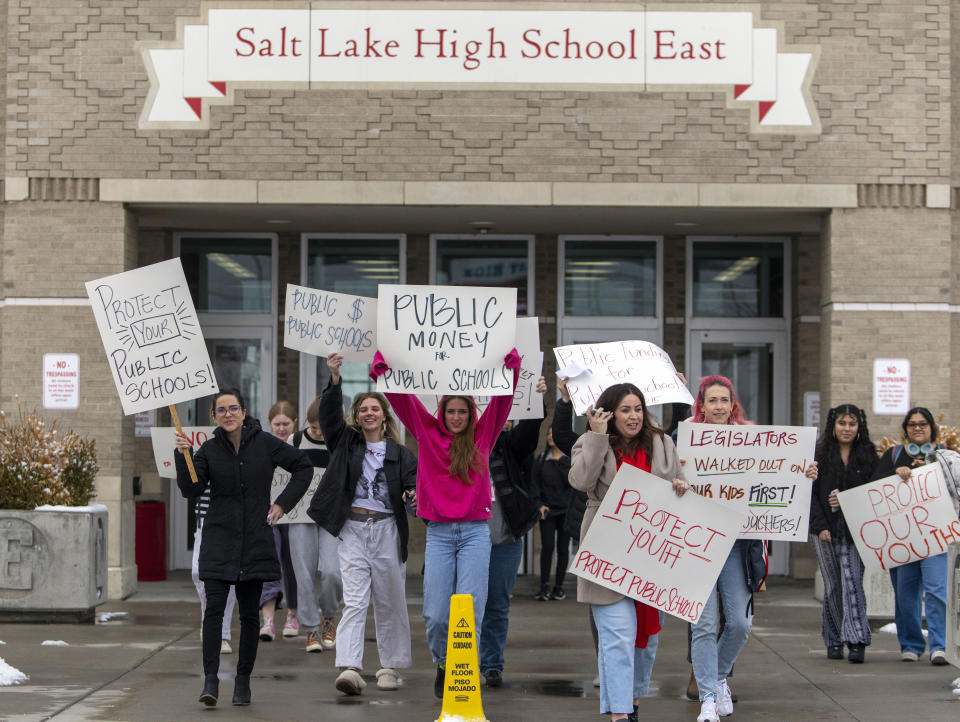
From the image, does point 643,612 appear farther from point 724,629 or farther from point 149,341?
point 149,341

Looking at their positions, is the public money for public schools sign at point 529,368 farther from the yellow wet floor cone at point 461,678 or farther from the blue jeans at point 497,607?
the yellow wet floor cone at point 461,678

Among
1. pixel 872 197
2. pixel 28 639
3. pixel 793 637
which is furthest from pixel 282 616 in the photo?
pixel 872 197

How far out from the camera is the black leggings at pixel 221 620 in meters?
7.63

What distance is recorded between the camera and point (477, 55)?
13031 mm

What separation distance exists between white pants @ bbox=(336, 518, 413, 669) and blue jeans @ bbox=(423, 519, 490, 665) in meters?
0.48

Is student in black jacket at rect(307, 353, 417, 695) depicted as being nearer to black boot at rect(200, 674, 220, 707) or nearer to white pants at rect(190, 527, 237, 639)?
black boot at rect(200, 674, 220, 707)

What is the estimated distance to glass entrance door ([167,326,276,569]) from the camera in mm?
15039

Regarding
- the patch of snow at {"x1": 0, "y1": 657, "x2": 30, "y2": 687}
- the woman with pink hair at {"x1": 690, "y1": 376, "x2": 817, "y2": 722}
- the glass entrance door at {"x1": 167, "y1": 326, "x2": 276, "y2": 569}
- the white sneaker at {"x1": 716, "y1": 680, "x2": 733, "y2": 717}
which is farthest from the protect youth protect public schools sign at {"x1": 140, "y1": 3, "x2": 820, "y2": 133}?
the white sneaker at {"x1": 716, "y1": 680, "x2": 733, "y2": 717}

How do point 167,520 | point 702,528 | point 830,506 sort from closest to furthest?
point 702,528, point 830,506, point 167,520

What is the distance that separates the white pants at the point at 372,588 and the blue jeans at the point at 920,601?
12.1ft

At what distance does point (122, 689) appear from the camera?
826 centimetres

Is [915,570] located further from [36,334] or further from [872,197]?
[36,334]

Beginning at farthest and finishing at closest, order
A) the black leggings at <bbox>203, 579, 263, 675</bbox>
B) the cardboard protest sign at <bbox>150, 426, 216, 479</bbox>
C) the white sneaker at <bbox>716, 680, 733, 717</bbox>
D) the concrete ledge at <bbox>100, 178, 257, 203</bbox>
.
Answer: the concrete ledge at <bbox>100, 178, 257, 203</bbox> → the cardboard protest sign at <bbox>150, 426, 216, 479</bbox> → the black leggings at <bbox>203, 579, 263, 675</bbox> → the white sneaker at <bbox>716, 680, 733, 717</bbox>

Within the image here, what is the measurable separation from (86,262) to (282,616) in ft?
12.7
